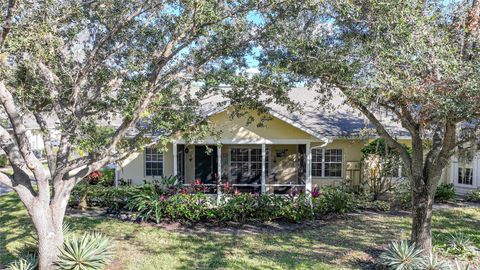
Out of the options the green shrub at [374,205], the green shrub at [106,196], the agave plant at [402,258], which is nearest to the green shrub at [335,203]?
the green shrub at [374,205]

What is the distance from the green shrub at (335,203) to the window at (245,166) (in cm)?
458

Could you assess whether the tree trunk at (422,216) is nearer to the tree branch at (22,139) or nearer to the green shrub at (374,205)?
the green shrub at (374,205)

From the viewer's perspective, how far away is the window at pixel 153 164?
17734 mm

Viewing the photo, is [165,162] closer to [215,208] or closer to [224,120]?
[224,120]

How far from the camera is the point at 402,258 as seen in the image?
8086 millimetres

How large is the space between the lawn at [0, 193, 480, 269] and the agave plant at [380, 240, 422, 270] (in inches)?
26.9

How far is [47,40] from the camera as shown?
6758 mm

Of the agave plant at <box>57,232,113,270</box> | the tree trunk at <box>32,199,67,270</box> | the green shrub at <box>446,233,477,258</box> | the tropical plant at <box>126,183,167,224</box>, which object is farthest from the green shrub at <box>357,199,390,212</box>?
the tree trunk at <box>32,199,67,270</box>

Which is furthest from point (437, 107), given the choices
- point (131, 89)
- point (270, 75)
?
point (131, 89)

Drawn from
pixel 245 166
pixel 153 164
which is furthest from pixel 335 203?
pixel 153 164

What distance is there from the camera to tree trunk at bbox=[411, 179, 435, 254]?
9.01m

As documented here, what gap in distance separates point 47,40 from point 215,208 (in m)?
7.74

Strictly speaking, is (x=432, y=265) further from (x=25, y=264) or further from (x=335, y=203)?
(x=25, y=264)

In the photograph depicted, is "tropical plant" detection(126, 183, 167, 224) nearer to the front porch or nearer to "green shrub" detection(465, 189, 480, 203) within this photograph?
the front porch
